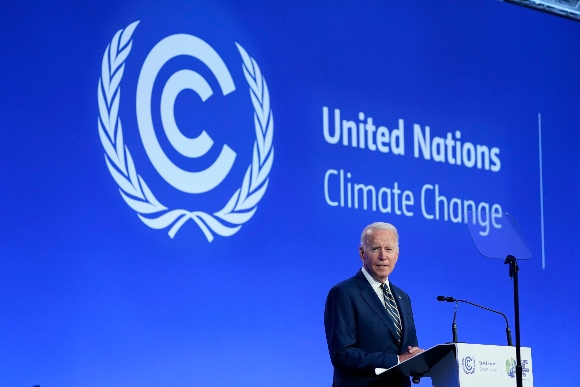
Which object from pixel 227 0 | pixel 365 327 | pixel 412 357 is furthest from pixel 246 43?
pixel 412 357

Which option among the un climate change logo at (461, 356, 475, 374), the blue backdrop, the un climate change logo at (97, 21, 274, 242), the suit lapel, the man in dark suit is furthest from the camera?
the un climate change logo at (97, 21, 274, 242)

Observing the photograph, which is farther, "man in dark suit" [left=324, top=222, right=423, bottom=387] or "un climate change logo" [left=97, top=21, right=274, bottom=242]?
"un climate change logo" [left=97, top=21, right=274, bottom=242]

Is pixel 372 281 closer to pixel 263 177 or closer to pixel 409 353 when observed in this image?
pixel 409 353

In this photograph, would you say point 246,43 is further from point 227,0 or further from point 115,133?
point 115,133

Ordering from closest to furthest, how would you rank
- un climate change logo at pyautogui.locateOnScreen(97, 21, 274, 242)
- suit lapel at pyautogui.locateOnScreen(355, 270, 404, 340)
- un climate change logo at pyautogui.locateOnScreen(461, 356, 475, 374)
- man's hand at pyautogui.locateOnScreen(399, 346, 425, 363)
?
un climate change logo at pyautogui.locateOnScreen(461, 356, 475, 374), man's hand at pyautogui.locateOnScreen(399, 346, 425, 363), suit lapel at pyautogui.locateOnScreen(355, 270, 404, 340), un climate change logo at pyautogui.locateOnScreen(97, 21, 274, 242)

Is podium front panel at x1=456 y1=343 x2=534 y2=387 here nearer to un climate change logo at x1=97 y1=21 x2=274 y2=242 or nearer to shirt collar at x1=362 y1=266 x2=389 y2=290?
shirt collar at x1=362 y1=266 x2=389 y2=290

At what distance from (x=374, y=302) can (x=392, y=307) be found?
0.12 m

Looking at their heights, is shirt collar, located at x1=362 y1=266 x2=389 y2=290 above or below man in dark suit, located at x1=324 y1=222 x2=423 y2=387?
above

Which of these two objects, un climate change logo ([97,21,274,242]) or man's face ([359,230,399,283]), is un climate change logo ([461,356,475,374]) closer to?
man's face ([359,230,399,283])

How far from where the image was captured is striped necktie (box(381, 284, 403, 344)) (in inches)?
159

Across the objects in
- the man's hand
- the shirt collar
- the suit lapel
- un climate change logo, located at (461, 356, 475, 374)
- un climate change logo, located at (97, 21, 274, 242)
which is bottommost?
un climate change logo, located at (461, 356, 475, 374)

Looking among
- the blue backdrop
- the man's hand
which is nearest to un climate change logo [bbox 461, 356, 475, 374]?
the man's hand

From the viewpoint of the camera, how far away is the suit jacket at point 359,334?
381 cm

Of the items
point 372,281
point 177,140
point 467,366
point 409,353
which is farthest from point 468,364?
point 177,140
